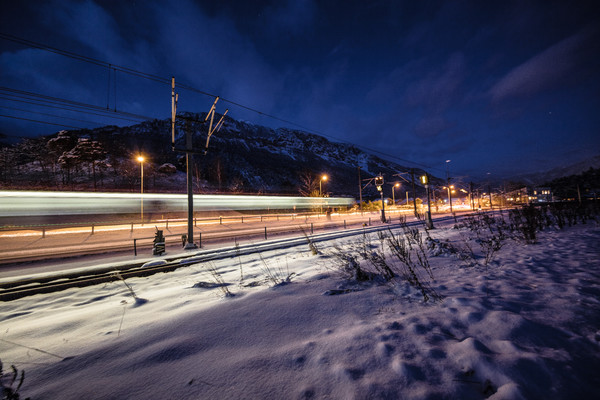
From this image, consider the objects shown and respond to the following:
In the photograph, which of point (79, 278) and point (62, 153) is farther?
point (62, 153)

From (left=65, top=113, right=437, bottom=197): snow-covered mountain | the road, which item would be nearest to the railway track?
the road

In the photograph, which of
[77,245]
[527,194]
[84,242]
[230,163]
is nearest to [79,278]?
[77,245]

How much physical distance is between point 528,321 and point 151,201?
105ft

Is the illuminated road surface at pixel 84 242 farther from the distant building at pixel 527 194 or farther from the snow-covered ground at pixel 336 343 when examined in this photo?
the distant building at pixel 527 194

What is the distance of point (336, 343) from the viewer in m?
1.93

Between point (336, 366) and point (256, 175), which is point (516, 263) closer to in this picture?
point (336, 366)

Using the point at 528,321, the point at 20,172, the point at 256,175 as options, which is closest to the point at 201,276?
the point at 528,321

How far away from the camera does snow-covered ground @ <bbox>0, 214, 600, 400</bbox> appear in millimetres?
1452

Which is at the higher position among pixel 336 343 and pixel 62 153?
pixel 62 153

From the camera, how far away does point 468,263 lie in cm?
449

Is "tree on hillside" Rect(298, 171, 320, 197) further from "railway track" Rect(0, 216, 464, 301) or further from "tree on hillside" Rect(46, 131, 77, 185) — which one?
"tree on hillside" Rect(46, 131, 77, 185)

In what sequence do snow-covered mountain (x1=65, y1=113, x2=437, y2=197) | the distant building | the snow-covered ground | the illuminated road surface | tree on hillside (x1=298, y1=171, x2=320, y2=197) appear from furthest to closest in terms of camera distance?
the distant building → snow-covered mountain (x1=65, y1=113, x2=437, y2=197) → tree on hillside (x1=298, y1=171, x2=320, y2=197) → the illuminated road surface → the snow-covered ground

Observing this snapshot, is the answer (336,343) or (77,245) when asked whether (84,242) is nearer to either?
(77,245)

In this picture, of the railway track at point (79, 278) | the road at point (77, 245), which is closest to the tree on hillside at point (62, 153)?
the road at point (77, 245)
